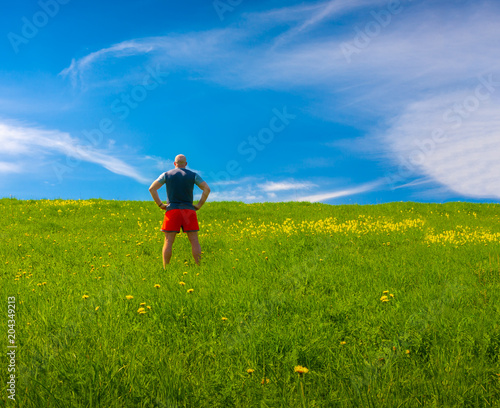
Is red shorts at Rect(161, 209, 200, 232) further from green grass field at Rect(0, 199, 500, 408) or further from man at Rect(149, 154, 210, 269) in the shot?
green grass field at Rect(0, 199, 500, 408)

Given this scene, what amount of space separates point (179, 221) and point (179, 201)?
47 centimetres

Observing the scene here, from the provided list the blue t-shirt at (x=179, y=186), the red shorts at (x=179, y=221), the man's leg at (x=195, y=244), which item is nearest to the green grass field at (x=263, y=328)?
the man's leg at (x=195, y=244)

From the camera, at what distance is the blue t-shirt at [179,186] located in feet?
26.5

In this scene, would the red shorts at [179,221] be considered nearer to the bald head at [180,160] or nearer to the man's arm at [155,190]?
the man's arm at [155,190]

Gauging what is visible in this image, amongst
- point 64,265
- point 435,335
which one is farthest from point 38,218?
point 435,335

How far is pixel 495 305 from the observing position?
488 cm

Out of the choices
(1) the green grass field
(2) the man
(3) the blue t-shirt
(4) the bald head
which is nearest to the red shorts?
(2) the man

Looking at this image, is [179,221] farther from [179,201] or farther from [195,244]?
[195,244]

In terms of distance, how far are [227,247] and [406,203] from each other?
623 inches

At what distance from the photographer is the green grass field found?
117 inches

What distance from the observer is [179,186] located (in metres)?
8.09

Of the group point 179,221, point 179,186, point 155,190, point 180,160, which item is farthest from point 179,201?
point 180,160

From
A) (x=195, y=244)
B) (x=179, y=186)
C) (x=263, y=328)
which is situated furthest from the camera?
(x=195, y=244)

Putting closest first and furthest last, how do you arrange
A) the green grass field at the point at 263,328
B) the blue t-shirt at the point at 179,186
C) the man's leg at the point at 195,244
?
1. the green grass field at the point at 263,328
2. the blue t-shirt at the point at 179,186
3. the man's leg at the point at 195,244
